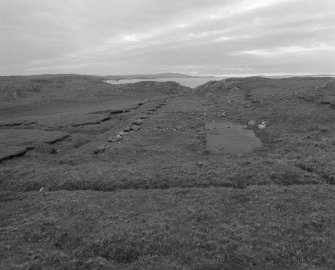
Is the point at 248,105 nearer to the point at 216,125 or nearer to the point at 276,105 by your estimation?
the point at 276,105

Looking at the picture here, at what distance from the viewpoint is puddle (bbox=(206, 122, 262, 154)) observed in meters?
26.6

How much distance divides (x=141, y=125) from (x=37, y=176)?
61.3 feet

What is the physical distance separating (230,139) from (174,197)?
14466mm

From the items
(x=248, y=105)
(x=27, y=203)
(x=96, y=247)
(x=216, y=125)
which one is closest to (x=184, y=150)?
(x=216, y=125)

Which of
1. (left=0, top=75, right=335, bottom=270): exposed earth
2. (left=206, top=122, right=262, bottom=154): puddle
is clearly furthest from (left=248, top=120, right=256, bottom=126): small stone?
(left=206, top=122, right=262, bottom=154): puddle

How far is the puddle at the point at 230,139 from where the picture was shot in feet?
87.4

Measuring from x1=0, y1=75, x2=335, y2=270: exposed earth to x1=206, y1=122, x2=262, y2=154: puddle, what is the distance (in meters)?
0.16

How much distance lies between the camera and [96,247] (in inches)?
500

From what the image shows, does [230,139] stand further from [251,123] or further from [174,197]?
[174,197]

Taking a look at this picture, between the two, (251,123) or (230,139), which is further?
(251,123)

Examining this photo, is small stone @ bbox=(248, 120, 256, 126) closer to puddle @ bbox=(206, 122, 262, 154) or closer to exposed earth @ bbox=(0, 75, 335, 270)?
exposed earth @ bbox=(0, 75, 335, 270)

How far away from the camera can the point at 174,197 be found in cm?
1686

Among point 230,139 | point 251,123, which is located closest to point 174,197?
point 230,139

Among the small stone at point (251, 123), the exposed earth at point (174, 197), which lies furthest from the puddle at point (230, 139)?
the small stone at point (251, 123)
